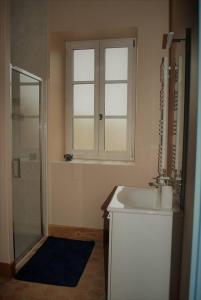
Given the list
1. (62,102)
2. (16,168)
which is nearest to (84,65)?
(62,102)

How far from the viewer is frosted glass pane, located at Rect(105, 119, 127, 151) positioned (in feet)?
9.50

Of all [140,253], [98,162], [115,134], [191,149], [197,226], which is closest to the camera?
[197,226]

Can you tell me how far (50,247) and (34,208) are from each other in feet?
1.55

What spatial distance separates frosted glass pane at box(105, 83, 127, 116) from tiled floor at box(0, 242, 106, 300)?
1801mm

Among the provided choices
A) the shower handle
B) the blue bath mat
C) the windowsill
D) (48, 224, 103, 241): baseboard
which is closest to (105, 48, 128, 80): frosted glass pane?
the windowsill

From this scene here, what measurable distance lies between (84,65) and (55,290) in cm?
247

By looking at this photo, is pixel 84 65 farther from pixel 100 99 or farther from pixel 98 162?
pixel 98 162

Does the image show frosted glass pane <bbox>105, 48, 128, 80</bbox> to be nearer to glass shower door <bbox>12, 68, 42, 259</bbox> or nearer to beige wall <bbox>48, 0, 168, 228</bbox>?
beige wall <bbox>48, 0, 168, 228</bbox>

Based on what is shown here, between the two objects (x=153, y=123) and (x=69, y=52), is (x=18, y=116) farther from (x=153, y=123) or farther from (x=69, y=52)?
(x=153, y=123)

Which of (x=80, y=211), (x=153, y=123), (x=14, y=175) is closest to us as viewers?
(x=14, y=175)

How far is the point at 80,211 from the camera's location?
2.81 metres

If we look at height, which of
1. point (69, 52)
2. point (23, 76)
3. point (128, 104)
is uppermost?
point (69, 52)

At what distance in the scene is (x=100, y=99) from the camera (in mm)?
2916

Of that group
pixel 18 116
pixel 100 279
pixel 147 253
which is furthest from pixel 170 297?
pixel 18 116
